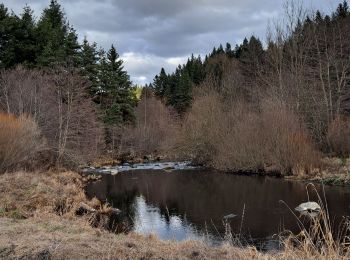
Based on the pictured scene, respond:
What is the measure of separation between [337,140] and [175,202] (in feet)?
48.7

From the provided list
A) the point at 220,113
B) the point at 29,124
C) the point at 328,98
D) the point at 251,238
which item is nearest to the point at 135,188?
the point at 29,124

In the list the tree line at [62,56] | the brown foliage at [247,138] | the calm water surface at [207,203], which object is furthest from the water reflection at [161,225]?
the tree line at [62,56]

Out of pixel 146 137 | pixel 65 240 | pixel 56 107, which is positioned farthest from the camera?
pixel 146 137

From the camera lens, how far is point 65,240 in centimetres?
765

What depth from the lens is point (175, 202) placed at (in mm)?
20422

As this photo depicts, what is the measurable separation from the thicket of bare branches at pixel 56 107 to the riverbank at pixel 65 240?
11268 mm

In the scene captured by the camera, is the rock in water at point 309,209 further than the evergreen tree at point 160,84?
No

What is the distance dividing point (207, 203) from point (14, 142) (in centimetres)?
915

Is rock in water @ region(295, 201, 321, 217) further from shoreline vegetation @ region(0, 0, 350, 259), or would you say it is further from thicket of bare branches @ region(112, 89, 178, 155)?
thicket of bare branches @ region(112, 89, 178, 155)

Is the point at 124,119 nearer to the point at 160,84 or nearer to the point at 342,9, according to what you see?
the point at 342,9

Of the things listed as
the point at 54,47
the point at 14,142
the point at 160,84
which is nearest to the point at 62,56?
the point at 54,47

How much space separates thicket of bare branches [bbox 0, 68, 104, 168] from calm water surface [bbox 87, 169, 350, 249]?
4.18 m

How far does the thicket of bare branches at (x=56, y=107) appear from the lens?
30.3 m

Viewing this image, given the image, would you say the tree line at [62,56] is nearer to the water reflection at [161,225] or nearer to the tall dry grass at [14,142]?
the tall dry grass at [14,142]
